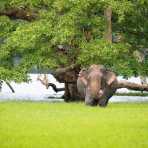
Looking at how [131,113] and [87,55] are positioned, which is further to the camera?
[87,55]

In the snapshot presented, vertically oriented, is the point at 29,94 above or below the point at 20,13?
below

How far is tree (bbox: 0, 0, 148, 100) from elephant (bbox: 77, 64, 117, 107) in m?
2.07

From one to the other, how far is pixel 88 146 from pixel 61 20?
16.9 meters

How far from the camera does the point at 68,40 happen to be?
100 feet

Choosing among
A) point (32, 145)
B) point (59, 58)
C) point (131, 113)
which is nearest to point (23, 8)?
point (59, 58)

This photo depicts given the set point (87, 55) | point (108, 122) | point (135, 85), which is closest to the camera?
point (108, 122)

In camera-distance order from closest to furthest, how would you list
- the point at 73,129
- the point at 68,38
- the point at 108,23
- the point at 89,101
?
the point at 73,129 → the point at 89,101 → the point at 68,38 → the point at 108,23

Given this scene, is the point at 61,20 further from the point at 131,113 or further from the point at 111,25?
the point at 131,113

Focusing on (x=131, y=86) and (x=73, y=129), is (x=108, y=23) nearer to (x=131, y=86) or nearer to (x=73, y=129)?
(x=131, y=86)

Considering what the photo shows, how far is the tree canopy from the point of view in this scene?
30031mm

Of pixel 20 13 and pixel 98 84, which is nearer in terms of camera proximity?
pixel 98 84

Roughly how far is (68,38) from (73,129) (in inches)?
550

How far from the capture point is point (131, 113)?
22062 mm

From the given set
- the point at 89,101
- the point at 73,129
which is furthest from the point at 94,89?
the point at 73,129
